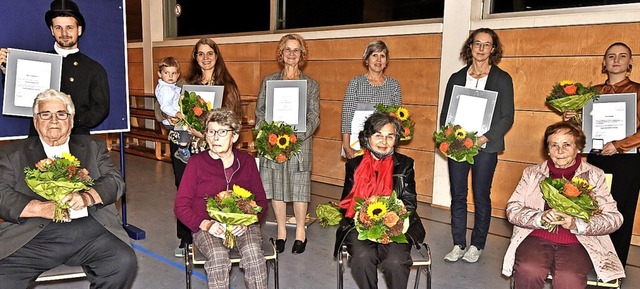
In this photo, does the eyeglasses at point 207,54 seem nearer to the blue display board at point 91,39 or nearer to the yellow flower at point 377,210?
the blue display board at point 91,39

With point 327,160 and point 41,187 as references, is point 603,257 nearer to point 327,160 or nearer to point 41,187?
point 41,187

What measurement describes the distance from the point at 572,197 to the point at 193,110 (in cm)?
225

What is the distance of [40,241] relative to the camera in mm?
2496

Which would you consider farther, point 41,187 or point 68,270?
point 68,270

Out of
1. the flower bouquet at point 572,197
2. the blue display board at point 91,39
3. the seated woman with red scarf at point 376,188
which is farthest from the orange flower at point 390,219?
the blue display board at point 91,39

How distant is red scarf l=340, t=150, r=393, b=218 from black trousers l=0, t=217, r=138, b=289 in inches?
48.7

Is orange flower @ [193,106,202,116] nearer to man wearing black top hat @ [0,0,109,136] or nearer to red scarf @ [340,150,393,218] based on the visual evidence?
man wearing black top hat @ [0,0,109,136]

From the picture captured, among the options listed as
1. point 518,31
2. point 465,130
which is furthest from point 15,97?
point 518,31

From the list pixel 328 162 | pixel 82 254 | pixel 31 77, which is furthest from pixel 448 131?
pixel 328 162

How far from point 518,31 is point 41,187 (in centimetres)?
424

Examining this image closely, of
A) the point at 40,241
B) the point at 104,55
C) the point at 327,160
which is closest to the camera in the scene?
the point at 40,241

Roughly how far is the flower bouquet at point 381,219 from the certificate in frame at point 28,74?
2.18m

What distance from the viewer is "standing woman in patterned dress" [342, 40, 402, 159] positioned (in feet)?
12.0

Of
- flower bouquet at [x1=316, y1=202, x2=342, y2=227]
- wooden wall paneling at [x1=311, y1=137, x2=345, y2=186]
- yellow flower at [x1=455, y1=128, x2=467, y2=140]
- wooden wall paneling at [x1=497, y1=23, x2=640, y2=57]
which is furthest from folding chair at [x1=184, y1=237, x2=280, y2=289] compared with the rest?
wooden wall paneling at [x1=311, y1=137, x2=345, y2=186]
